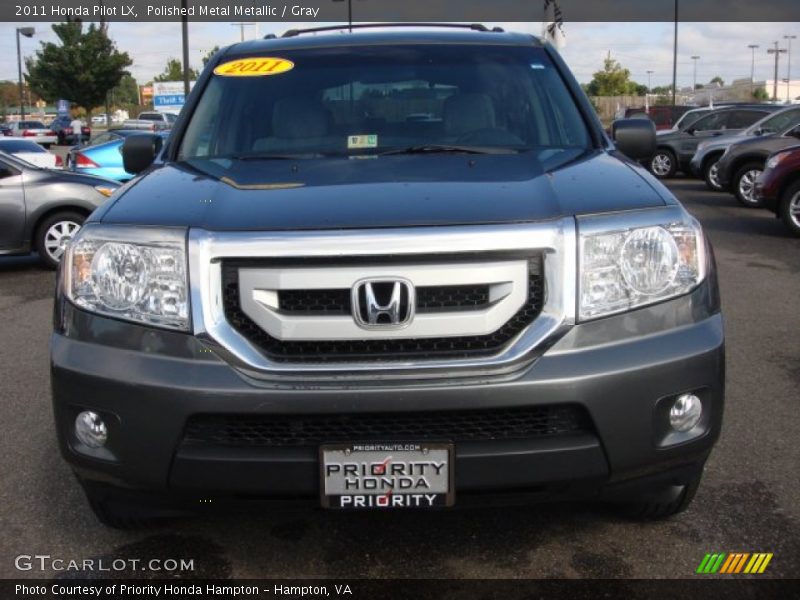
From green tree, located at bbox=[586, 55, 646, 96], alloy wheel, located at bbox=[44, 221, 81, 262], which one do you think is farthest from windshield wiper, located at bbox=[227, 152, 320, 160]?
green tree, located at bbox=[586, 55, 646, 96]

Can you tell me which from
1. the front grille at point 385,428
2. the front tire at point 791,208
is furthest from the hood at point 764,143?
the front grille at point 385,428

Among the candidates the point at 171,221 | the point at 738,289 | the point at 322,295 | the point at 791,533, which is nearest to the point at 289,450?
the point at 322,295

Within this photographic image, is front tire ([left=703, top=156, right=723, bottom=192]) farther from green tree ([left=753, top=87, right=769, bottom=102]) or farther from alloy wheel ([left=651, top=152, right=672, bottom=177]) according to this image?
green tree ([left=753, top=87, right=769, bottom=102])

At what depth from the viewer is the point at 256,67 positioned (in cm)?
411

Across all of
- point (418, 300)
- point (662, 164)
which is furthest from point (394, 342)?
point (662, 164)

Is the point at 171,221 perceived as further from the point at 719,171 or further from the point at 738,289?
the point at 719,171

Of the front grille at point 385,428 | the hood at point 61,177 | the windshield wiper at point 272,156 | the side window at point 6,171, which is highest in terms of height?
the windshield wiper at point 272,156

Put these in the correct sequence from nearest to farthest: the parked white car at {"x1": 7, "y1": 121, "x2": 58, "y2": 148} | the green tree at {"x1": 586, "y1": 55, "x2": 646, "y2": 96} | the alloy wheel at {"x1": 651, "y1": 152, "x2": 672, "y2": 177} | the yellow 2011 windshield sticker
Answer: the yellow 2011 windshield sticker → the alloy wheel at {"x1": 651, "y1": 152, "x2": 672, "y2": 177} → the parked white car at {"x1": 7, "y1": 121, "x2": 58, "y2": 148} → the green tree at {"x1": 586, "y1": 55, "x2": 646, "y2": 96}

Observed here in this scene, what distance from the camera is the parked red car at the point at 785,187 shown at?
1110 centimetres

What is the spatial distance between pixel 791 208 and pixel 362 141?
29.6 feet

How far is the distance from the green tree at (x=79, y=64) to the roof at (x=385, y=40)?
50380 millimetres

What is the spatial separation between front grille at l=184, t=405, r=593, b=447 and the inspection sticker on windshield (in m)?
1.45

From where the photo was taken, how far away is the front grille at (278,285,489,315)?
254 cm

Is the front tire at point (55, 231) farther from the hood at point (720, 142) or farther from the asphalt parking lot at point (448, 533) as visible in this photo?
the hood at point (720, 142)
